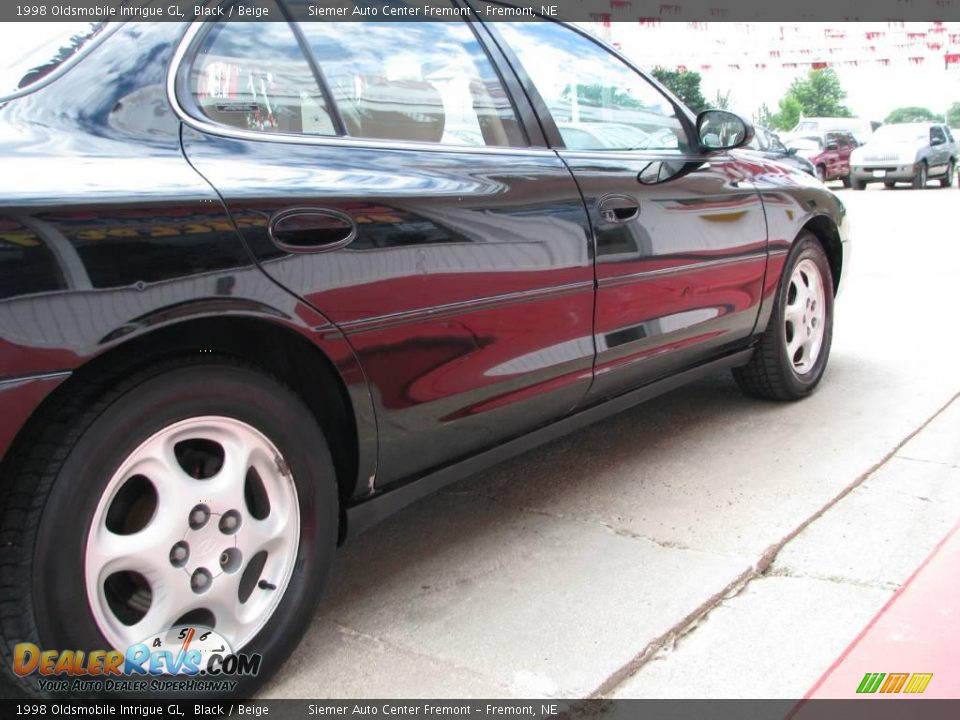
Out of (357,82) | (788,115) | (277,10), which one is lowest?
(357,82)

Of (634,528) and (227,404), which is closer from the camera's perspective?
(227,404)

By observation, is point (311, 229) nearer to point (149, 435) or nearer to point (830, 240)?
point (149, 435)

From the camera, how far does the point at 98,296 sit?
1.65 m

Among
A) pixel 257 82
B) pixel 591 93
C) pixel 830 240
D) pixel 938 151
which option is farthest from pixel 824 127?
pixel 257 82

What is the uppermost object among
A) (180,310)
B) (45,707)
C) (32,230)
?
(32,230)

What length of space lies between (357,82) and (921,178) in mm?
24298

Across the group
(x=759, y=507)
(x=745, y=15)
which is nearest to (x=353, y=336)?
(x=759, y=507)

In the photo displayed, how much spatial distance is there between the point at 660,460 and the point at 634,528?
2.21ft

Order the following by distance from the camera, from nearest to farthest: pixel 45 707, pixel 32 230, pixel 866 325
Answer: pixel 32 230 → pixel 45 707 → pixel 866 325

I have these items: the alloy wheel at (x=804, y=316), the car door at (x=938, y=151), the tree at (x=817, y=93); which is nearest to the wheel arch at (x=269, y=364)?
the alloy wheel at (x=804, y=316)

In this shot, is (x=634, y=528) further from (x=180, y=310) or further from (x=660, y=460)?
(x=180, y=310)

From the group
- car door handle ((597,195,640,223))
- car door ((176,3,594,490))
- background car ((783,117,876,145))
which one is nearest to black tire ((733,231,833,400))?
car door handle ((597,195,640,223))

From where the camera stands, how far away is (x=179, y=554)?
1.87 metres

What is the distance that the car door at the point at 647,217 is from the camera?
2883 mm
